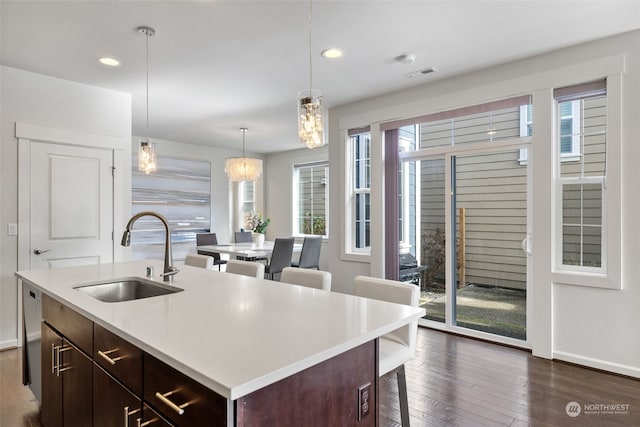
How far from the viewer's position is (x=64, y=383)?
1781 millimetres

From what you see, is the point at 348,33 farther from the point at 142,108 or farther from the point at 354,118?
the point at 142,108

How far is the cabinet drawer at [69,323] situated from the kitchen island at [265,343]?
43 millimetres

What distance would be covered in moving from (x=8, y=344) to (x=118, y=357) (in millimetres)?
3106

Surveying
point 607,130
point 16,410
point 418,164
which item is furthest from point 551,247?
point 16,410

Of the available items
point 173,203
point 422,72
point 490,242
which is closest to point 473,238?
point 490,242

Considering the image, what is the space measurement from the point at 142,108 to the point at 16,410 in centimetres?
364

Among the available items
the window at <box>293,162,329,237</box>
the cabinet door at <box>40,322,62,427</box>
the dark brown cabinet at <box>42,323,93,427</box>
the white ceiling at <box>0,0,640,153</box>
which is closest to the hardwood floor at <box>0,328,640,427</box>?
the cabinet door at <box>40,322,62,427</box>

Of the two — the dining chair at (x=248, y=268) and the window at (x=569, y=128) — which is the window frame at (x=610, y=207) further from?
the dining chair at (x=248, y=268)

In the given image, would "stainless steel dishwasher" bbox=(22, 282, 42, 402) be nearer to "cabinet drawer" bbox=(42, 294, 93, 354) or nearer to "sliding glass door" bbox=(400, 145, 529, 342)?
"cabinet drawer" bbox=(42, 294, 93, 354)

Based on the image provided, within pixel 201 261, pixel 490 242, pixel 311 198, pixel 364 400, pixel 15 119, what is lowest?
pixel 364 400

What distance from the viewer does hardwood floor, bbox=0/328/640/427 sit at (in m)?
2.24

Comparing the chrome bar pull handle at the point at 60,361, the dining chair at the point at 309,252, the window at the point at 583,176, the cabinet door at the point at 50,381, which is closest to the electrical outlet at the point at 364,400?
the chrome bar pull handle at the point at 60,361

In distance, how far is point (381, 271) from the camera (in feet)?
14.2

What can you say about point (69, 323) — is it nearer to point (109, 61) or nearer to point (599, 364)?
point (109, 61)
